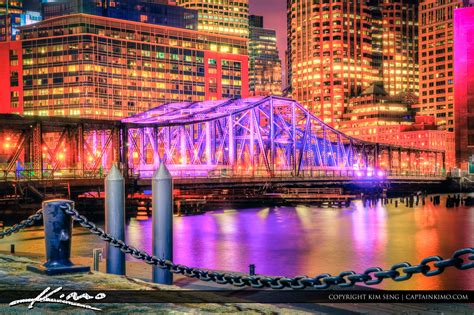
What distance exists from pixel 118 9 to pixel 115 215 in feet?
572

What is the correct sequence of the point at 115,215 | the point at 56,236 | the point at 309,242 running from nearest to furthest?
the point at 56,236 < the point at 115,215 < the point at 309,242

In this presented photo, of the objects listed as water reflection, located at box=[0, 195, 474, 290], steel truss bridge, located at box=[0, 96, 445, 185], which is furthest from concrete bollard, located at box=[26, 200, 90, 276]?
steel truss bridge, located at box=[0, 96, 445, 185]

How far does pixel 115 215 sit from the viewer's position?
67.6 ft

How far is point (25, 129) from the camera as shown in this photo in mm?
67062

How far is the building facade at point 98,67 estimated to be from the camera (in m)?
172

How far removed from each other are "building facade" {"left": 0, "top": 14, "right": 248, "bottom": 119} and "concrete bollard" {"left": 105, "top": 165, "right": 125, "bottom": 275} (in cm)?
15401

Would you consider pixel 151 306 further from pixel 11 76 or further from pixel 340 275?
pixel 11 76

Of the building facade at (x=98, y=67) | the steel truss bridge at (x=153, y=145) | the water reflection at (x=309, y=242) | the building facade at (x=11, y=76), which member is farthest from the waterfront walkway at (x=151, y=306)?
the building facade at (x=11, y=76)

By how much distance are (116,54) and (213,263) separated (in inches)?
5868

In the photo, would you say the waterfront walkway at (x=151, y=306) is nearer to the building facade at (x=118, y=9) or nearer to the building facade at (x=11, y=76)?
the building facade at (x=11, y=76)

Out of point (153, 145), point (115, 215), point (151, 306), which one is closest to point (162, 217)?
point (115, 215)

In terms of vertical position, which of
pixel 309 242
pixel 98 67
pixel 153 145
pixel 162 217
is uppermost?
pixel 98 67

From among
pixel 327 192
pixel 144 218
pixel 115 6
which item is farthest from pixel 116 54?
pixel 144 218

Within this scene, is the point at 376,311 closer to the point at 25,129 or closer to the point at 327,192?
the point at 25,129
